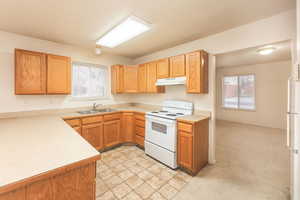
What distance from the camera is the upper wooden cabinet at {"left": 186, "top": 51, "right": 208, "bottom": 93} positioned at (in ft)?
7.83

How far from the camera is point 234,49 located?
7.36 ft

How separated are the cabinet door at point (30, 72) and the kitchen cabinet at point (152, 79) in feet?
7.17

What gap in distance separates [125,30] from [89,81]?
1.96 m

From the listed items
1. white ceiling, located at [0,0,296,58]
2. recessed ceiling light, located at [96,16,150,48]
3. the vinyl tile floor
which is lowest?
the vinyl tile floor

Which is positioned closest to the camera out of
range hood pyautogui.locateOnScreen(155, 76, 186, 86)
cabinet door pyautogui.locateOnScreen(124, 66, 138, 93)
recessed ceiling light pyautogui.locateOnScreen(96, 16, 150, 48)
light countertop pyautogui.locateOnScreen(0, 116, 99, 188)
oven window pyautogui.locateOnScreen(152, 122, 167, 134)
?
light countertop pyautogui.locateOnScreen(0, 116, 99, 188)

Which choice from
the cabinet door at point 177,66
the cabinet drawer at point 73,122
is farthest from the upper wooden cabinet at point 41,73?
the cabinet door at point 177,66

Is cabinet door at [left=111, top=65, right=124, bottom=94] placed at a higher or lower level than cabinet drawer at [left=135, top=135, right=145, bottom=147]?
higher

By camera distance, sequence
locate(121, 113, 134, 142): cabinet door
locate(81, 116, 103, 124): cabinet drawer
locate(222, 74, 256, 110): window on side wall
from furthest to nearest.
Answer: locate(222, 74, 256, 110): window on side wall
locate(121, 113, 134, 142): cabinet door
locate(81, 116, 103, 124): cabinet drawer

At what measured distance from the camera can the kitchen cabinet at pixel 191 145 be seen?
85.7 inches

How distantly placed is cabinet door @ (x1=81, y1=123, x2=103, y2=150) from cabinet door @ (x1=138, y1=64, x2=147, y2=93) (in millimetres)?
1386

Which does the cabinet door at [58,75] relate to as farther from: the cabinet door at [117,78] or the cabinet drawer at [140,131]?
the cabinet drawer at [140,131]

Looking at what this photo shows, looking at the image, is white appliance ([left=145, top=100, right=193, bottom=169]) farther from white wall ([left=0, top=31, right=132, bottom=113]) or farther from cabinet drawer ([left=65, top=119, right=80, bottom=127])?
white wall ([left=0, top=31, right=132, bottom=113])

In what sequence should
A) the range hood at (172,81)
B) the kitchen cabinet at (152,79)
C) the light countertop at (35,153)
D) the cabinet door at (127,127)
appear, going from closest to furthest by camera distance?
the light countertop at (35,153) < the range hood at (172,81) < the kitchen cabinet at (152,79) < the cabinet door at (127,127)

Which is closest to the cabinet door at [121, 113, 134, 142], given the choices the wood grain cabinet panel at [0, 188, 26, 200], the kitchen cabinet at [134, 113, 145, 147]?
the kitchen cabinet at [134, 113, 145, 147]
